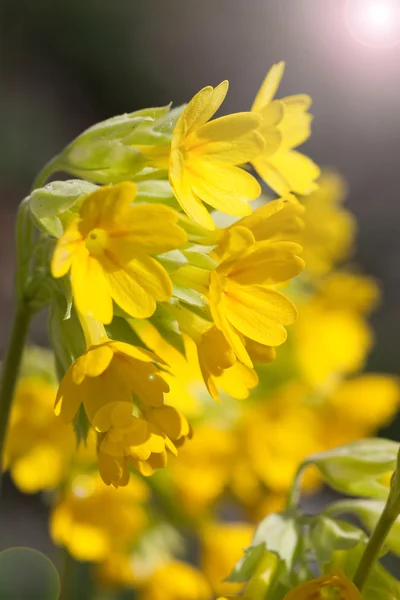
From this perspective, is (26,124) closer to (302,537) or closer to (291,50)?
(291,50)

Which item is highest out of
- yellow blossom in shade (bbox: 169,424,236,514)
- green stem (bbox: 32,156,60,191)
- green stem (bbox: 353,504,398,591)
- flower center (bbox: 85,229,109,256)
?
green stem (bbox: 32,156,60,191)

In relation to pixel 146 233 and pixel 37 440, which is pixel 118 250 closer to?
pixel 146 233

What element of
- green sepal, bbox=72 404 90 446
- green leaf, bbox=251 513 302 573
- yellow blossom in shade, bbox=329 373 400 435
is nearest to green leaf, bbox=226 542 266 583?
green leaf, bbox=251 513 302 573

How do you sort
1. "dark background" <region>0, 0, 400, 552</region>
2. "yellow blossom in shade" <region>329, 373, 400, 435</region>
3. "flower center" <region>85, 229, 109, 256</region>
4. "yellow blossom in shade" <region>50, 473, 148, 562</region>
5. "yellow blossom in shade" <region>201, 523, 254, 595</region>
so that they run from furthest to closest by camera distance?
"dark background" <region>0, 0, 400, 552</region> < "yellow blossom in shade" <region>329, 373, 400, 435</region> < "yellow blossom in shade" <region>201, 523, 254, 595</region> < "yellow blossom in shade" <region>50, 473, 148, 562</region> < "flower center" <region>85, 229, 109, 256</region>

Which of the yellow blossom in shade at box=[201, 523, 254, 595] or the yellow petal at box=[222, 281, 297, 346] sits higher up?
the yellow petal at box=[222, 281, 297, 346]

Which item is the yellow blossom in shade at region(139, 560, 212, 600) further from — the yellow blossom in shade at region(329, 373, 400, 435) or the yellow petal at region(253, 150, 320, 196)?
the yellow petal at region(253, 150, 320, 196)

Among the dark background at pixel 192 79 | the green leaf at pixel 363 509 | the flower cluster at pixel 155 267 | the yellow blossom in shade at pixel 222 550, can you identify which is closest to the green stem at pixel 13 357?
the flower cluster at pixel 155 267

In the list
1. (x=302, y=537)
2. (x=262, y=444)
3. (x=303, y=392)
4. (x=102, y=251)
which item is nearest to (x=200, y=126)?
(x=102, y=251)
